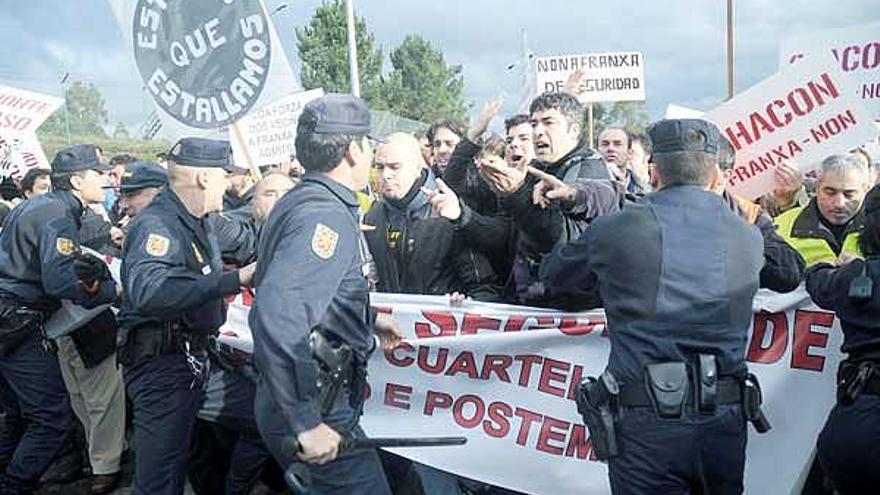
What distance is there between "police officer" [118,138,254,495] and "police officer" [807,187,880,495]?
2.36m

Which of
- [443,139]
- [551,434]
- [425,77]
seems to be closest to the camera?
[551,434]

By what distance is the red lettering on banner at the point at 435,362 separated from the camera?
4.31 meters

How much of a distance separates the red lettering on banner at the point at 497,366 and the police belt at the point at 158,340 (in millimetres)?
1374

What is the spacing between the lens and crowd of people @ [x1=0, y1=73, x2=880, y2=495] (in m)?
2.94

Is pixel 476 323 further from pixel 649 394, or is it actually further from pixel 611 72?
pixel 611 72

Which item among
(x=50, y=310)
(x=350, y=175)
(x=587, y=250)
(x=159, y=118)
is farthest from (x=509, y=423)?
(x=50, y=310)

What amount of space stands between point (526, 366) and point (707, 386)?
1334mm

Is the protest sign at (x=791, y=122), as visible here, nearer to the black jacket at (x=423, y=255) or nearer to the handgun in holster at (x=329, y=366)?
the black jacket at (x=423, y=255)

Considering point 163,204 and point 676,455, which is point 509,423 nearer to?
point 676,455

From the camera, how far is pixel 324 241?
2.81 metres

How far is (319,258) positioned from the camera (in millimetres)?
2783

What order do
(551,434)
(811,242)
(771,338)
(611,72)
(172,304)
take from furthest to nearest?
1. (611,72)
2. (811,242)
3. (551,434)
4. (771,338)
5. (172,304)

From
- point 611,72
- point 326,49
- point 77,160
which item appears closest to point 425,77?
point 326,49

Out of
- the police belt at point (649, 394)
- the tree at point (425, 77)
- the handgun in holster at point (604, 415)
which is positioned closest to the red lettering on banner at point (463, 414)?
the handgun in holster at point (604, 415)
